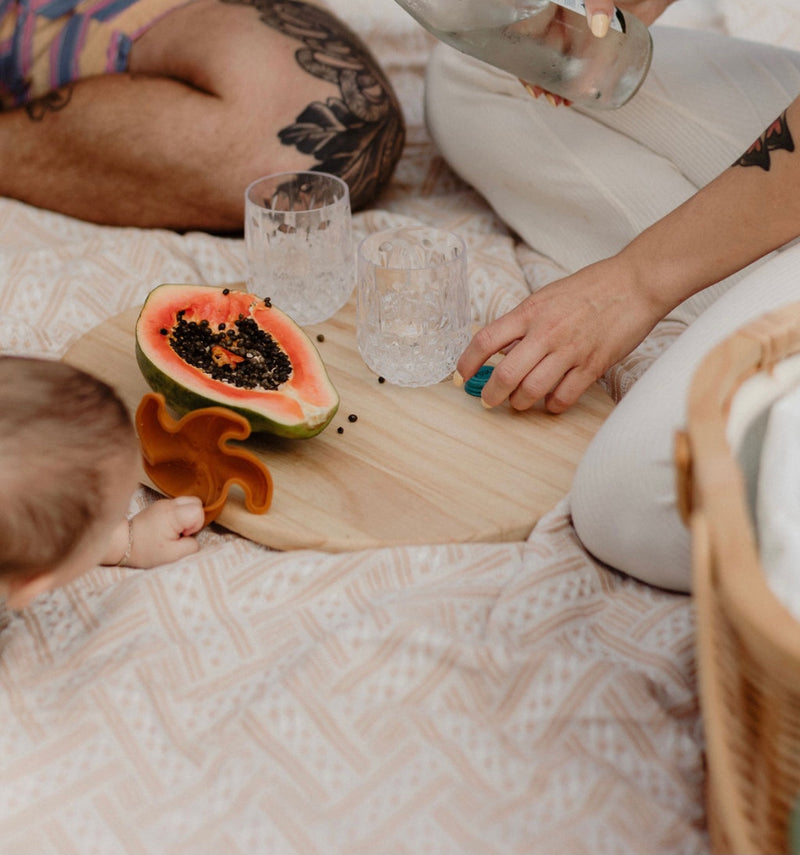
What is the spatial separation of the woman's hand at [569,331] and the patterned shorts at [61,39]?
0.96 meters

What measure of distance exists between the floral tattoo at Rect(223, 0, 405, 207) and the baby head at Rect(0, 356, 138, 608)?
2.69ft

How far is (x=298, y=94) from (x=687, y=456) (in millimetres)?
1172

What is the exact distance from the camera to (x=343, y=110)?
Result: 1724mm

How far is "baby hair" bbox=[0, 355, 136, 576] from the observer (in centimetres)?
91

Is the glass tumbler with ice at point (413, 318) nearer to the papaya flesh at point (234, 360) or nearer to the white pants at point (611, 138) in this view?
the papaya flesh at point (234, 360)

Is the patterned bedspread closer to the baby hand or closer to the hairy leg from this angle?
the baby hand

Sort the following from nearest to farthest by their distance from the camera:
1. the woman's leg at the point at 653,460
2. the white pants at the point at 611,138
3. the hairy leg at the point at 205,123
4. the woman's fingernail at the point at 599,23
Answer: the woman's leg at the point at 653,460
the woman's fingernail at the point at 599,23
the white pants at the point at 611,138
the hairy leg at the point at 205,123

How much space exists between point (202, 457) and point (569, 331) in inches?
17.0

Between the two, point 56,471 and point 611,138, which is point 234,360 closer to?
Result: point 56,471

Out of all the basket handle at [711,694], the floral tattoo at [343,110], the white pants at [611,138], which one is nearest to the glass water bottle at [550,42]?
the white pants at [611,138]

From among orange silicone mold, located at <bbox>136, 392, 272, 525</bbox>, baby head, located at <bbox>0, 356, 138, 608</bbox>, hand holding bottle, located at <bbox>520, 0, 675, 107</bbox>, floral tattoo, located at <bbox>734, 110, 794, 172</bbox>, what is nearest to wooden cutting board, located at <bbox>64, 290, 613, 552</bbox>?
orange silicone mold, located at <bbox>136, 392, 272, 525</bbox>

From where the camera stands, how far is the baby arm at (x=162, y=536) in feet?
3.69

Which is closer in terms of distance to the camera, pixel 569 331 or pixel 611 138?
pixel 569 331

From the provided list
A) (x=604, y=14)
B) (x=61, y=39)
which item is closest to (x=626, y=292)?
(x=604, y=14)
